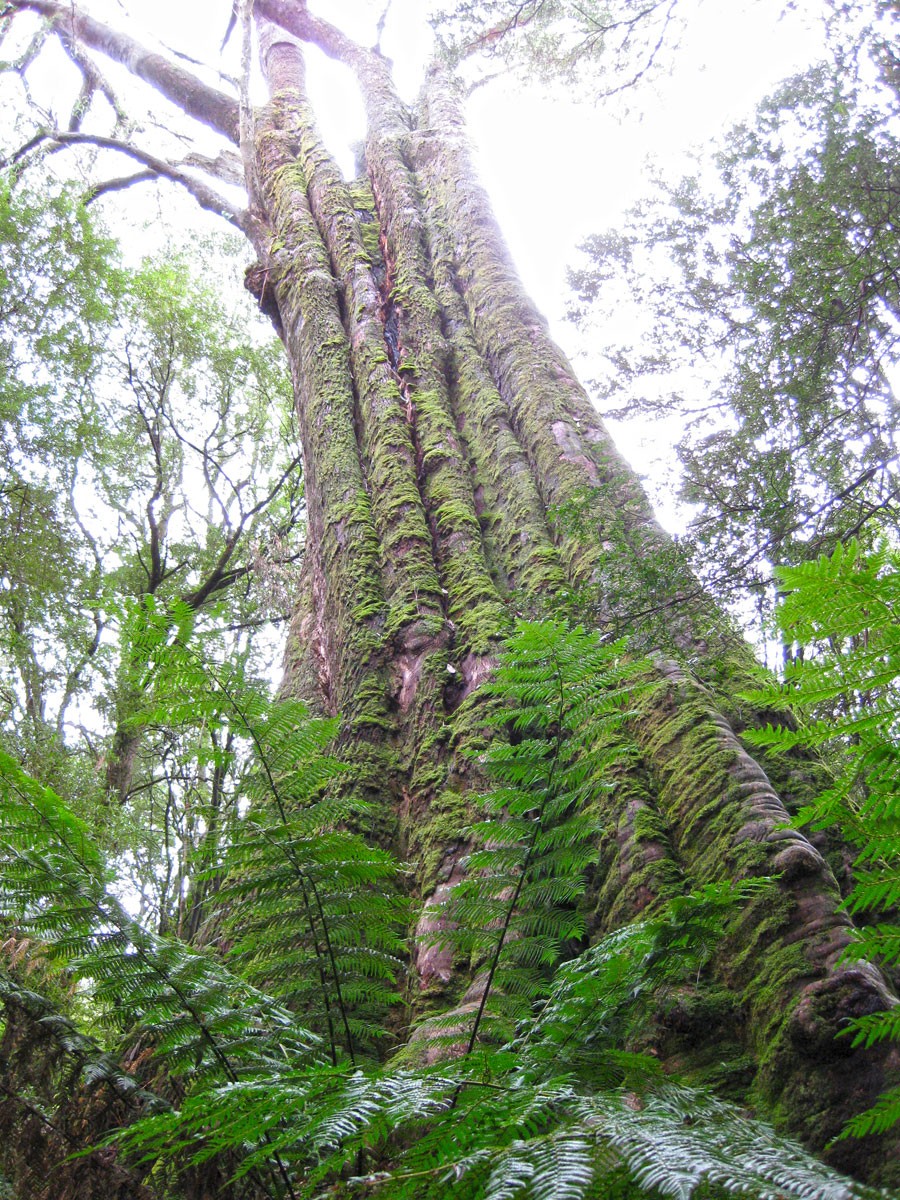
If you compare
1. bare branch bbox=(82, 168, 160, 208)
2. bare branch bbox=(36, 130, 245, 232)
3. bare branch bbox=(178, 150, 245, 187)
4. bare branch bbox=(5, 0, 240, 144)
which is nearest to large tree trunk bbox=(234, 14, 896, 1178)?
bare branch bbox=(36, 130, 245, 232)

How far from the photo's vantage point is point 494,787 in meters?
3.14

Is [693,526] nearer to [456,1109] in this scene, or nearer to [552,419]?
[552,419]

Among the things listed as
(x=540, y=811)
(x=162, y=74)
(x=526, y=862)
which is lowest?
(x=526, y=862)

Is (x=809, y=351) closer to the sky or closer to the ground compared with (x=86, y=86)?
closer to the ground

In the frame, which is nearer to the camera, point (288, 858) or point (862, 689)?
point (862, 689)

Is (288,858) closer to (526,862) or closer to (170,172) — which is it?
(526,862)

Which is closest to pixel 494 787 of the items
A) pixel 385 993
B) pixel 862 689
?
pixel 385 993

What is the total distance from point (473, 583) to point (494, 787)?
3.87 ft

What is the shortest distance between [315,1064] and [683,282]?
8.93m

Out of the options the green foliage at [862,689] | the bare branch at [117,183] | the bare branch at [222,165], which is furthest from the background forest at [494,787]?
the bare branch at [117,183]

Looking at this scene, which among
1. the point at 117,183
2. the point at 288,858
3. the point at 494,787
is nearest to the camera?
the point at 288,858

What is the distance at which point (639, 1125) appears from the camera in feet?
3.81

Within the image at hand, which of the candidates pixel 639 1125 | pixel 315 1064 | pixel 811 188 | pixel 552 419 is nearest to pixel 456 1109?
pixel 639 1125

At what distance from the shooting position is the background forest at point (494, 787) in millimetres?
1423
